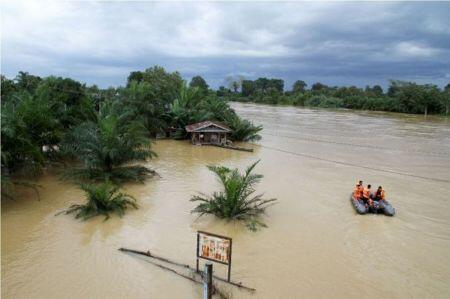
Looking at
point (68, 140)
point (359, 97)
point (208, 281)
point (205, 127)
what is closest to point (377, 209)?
point (208, 281)

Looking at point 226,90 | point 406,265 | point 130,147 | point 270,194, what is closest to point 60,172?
point 130,147

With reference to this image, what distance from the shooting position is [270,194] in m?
13.8

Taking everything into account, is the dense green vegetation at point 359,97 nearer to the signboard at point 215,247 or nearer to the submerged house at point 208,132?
the submerged house at point 208,132

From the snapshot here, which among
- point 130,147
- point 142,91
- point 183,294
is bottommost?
point 183,294

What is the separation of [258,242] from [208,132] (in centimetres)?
1538

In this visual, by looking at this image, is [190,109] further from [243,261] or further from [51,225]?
[243,261]

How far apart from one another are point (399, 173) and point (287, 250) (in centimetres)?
1150

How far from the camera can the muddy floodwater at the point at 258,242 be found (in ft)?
24.8

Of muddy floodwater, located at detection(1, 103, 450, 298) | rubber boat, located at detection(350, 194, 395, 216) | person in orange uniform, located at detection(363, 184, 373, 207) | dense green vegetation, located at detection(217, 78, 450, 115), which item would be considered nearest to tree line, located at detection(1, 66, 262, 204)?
muddy floodwater, located at detection(1, 103, 450, 298)

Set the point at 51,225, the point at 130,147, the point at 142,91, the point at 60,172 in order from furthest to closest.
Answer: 1. the point at 142,91
2. the point at 60,172
3. the point at 130,147
4. the point at 51,225

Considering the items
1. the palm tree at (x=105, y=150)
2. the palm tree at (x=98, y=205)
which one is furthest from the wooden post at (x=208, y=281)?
the palm tree at (x=105, y=150)

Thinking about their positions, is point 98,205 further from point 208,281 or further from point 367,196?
point 367,196

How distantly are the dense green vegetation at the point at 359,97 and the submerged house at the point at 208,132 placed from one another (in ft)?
129

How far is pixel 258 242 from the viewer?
962cm
